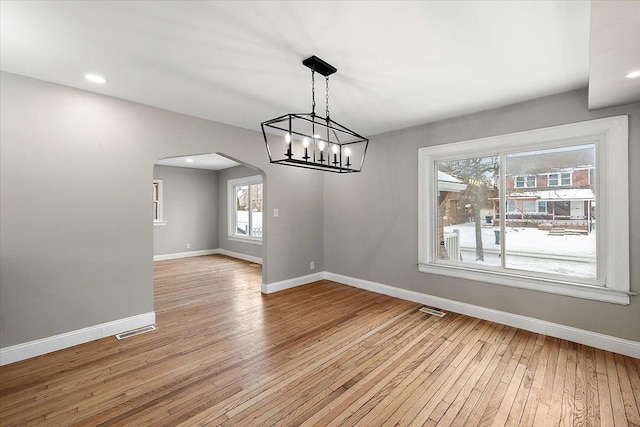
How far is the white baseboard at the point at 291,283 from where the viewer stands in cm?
457

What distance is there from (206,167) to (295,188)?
166 inches

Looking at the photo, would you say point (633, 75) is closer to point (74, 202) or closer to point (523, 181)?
point (523, 181)

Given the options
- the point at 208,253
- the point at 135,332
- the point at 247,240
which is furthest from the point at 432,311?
the point at 208,253

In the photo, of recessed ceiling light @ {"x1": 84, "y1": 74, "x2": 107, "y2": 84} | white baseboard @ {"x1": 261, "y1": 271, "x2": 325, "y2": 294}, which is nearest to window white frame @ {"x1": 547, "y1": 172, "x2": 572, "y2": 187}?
white baseboard @ {"x1": 261, "y1": 271, "x2": 325, "y2": 294}

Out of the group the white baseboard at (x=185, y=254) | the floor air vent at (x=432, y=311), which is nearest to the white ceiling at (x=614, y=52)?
the floor air vent at (x=432, y=311)

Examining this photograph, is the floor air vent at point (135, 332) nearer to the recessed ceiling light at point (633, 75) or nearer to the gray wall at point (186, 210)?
the gray wall at point (186, 210)

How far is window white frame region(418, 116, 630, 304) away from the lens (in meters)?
2.65

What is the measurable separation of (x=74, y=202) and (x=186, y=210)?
5195 mm

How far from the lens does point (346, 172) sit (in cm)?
294

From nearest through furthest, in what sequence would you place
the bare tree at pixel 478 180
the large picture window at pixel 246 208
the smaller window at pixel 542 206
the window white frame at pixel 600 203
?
the window white frame at pixel 600 203
the smaller window at pixel 542 206
the bare tree at pixel 478 180
the large picture window at pixel 246 208

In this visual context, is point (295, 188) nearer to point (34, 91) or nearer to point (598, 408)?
point (34, 91)

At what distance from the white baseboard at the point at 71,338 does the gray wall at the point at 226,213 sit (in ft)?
13.4

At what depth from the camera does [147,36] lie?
2012mm

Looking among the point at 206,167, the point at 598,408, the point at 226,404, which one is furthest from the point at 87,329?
the point at 206,167
